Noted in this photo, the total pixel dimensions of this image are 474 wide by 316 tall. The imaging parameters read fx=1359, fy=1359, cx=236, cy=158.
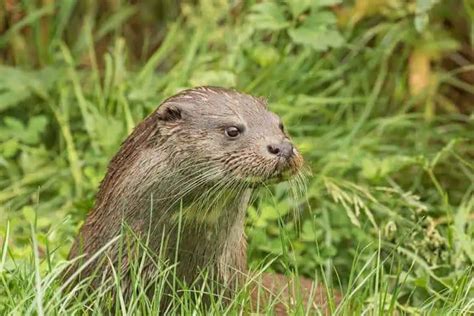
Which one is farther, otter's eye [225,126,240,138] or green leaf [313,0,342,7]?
green leaf [313,0,342,7]

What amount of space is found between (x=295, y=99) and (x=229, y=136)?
1.63 meters

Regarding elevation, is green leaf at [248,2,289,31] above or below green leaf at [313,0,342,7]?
below

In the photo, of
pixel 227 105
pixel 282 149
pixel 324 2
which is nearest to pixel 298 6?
pixel 324 2

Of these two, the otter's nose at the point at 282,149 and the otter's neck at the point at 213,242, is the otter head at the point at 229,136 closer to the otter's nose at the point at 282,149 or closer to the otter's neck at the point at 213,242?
the otter's nose at the point at 282,149

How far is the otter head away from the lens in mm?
3631

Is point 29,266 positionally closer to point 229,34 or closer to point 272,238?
point 272,238

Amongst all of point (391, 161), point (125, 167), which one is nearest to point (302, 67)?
point (391, 161)

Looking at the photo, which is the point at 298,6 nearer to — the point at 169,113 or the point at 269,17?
the point at 269,17

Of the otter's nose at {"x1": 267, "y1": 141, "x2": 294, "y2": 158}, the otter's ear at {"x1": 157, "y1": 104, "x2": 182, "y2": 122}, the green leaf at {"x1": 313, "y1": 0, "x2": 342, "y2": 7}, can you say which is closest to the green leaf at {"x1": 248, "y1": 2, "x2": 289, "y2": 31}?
the green leaf at {"x1": 313, "y1": 0, "x2": 342, "y2": 7}

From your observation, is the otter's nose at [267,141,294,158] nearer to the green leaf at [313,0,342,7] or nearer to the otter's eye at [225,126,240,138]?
the otter's eye at [225,126,240,138]

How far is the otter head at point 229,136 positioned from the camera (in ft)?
11.9

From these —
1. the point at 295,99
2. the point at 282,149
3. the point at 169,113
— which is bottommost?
the point at 295,99

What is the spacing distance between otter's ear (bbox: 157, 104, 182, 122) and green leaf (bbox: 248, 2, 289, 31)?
1411mm

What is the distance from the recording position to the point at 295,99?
534 centimetres
